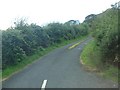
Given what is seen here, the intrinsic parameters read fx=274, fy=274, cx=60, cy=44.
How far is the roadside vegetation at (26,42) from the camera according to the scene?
18375 millimetres

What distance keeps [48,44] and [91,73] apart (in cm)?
1612

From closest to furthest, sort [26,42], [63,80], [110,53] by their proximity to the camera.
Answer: [63,80] → [110,53] → [26,42]

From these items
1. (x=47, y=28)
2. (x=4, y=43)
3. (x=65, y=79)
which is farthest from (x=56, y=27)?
(x=65, y=79)

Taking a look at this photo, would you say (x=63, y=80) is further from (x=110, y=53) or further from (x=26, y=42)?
(x=26, y=42)

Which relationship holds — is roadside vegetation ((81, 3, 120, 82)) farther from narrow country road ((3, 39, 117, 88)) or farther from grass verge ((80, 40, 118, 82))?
narrow country road ((3, 39, 117, 88))

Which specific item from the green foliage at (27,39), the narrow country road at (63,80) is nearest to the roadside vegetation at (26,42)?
the green foliage at (27,39)

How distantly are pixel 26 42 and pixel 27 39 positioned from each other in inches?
51.1

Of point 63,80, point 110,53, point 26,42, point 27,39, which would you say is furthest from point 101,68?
point 27,39

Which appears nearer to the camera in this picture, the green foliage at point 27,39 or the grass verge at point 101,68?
the grass verge at point 101,68

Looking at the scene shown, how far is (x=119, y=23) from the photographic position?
1237 cm

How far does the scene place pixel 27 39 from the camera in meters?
→ 24.1

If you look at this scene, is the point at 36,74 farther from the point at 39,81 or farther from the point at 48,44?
the point at 48,44

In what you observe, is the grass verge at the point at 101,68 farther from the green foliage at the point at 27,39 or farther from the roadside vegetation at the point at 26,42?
the green foliage at the point at 27,39

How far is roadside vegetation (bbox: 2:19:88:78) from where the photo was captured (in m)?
18.4
